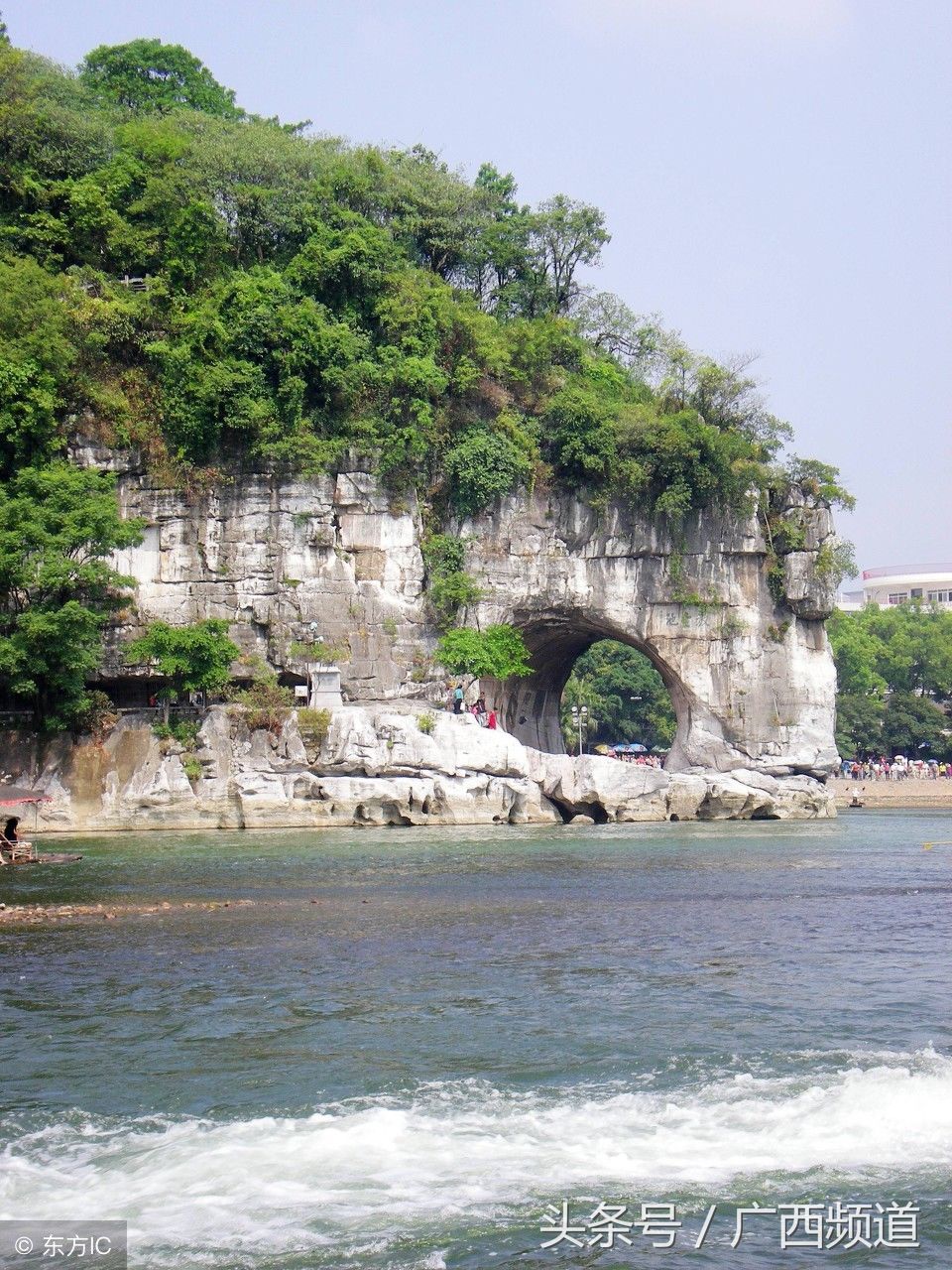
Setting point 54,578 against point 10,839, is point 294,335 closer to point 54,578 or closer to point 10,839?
point 54,578

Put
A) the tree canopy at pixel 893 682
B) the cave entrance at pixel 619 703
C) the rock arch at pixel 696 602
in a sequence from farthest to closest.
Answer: the cave entrance at pixel 619 703 < the tree canopy at pixel 893 682 < the rock arch at pixel 696 602

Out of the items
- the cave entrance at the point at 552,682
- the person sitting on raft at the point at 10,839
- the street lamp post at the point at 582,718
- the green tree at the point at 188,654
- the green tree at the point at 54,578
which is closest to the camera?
the person sitting on raft at the point at 10,839

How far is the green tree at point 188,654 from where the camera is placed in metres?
33.1

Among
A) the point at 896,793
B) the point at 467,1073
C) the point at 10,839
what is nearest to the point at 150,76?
the point at 10,839

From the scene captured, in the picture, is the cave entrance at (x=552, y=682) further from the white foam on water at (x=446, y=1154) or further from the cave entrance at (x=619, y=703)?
the white foam on water at (x=446, y=1154)

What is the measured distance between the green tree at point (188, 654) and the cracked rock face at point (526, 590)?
4.25 feet

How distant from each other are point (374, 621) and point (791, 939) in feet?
71.0

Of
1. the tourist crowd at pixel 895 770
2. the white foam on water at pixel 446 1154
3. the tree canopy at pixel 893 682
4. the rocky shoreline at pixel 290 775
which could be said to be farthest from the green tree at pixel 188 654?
the tree canopy at pixel 893 682

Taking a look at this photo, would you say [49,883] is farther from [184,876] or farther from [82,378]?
[82,378]

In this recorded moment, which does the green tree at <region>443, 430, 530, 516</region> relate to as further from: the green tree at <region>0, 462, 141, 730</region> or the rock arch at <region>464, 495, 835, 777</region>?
the green tree at <region>0, 462, 141, 730</region>

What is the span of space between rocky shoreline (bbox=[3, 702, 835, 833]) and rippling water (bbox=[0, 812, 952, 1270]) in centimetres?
1341

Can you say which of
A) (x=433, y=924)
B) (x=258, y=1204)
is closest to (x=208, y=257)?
(x=433, y=924)

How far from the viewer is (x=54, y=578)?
30.8 meters

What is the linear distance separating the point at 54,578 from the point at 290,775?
7047 millimetres
